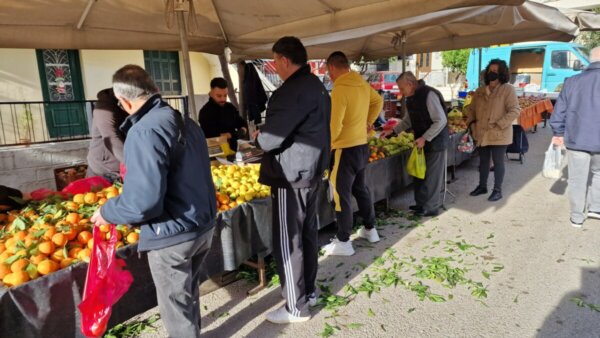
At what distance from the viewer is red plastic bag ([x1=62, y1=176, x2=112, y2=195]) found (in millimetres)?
3434

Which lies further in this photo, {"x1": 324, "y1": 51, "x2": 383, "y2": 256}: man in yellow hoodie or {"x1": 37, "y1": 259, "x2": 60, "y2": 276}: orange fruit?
{"x1": 324, "y1": 51, "x2": 383, "y2": 256}: man in yellow hoodie

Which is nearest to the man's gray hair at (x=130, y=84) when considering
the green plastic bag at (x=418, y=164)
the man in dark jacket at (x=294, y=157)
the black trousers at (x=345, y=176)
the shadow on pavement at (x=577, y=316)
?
the man in dark jacket at (x=294, y=157)

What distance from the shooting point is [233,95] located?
9.29m

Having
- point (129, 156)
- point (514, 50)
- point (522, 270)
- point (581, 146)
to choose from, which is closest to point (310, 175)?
point (129, 156)

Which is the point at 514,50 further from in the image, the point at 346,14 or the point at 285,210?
the point at 285,210

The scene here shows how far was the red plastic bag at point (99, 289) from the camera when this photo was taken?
211cm

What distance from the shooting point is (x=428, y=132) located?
4.93 metres

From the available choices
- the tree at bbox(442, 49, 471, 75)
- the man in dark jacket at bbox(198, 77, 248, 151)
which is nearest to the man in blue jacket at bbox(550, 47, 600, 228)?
the man in dark jacket at bbox(198, 77, 248, 151)

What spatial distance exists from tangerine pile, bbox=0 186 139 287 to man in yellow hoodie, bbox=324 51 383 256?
6.70 feet

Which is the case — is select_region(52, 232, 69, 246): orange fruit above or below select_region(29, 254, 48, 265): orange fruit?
above

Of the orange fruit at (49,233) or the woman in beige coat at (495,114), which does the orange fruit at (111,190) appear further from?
the woman in beige coat at (495,114)

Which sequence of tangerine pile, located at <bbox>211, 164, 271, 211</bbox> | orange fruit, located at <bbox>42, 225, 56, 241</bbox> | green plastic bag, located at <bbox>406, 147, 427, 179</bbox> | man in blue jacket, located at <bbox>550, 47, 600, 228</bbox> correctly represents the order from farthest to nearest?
green plastic bag, located at <bbox>406, 147, 427, 179</bbox> < man in blue jacket, located at <bbox>550, 47, 600, 228</bbox> < tangerine pile, located at <bbox>211, 164, 271, 211</bbox> < orange fruit, located at <bbox>42, 225, 56, 241</bbox>

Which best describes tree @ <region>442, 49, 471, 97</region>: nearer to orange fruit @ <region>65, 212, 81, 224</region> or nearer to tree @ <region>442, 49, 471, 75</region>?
tree @ <region>442, 49, 471, 75</region>

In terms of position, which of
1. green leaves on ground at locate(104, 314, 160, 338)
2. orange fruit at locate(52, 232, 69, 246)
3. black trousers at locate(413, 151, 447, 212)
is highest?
orange fruit at locate(52, 232, 69, 246)
